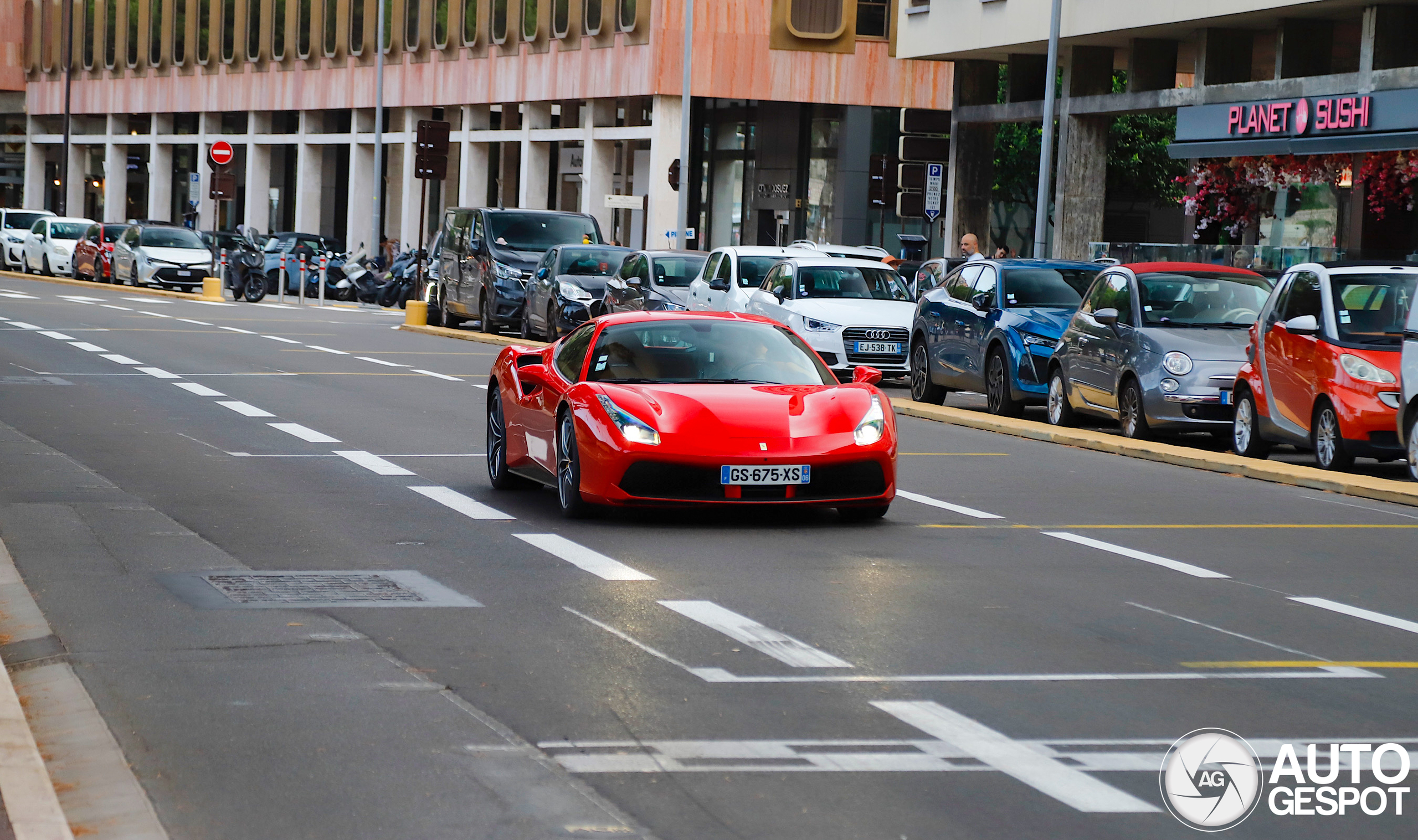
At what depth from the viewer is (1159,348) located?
18.6m

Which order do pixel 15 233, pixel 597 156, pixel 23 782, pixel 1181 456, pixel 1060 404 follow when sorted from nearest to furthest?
pixel 23 782
pixel 1181 456
pixel 1060 404
pixel 597 156
pixel 15 233

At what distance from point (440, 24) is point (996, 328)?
48376 mm

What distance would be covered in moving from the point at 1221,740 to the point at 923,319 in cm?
1747

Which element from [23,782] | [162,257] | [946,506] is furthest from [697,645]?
[162,257]

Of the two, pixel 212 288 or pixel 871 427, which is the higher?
pixel 871 427

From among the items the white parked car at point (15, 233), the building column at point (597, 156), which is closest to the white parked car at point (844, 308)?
the building column at point (597, 156)

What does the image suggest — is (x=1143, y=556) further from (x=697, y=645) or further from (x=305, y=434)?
(x=305, y=434)

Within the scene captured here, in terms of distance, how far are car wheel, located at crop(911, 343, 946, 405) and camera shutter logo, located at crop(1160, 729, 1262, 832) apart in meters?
17.0

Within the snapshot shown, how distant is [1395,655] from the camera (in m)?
8.33

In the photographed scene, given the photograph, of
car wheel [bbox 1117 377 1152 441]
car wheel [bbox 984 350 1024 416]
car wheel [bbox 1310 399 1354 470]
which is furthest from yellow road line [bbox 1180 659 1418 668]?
car wheel [bbox 984 350 1024 416]

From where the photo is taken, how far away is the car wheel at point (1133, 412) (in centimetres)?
1870

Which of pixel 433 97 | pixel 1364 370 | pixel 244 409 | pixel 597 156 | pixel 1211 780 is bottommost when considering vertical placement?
pixel 244 409

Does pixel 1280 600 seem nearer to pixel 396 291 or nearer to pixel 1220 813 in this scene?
pixel 1220 813

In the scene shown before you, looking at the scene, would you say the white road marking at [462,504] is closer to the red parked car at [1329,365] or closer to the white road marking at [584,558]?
the white road marking at [584,558]
